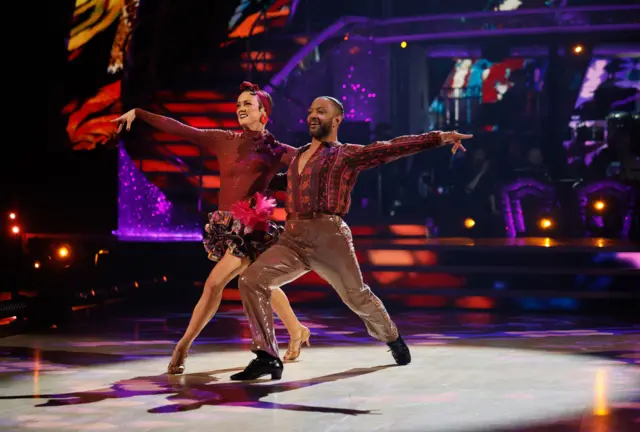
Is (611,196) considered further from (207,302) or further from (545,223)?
(207,302)

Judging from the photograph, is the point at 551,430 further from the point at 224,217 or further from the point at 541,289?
the point at 541,289

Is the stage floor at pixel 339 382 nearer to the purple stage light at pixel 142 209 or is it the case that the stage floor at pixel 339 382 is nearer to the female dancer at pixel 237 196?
the female dancer at pixel 237 196

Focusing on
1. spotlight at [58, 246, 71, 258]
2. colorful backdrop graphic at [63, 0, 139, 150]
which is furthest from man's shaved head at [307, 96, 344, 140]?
colorful backdrop graphic at [63, 0, 139, 150]

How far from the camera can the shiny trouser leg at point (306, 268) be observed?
20.1ft

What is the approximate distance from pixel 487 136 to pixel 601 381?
11851 mm

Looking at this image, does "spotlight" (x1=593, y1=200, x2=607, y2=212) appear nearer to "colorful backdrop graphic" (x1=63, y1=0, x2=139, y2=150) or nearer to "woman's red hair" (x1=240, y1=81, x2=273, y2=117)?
"colorful backdrop graphic" (x1=63, y1=0, x2=139, y2=150)

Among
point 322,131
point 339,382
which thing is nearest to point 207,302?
point 339,382

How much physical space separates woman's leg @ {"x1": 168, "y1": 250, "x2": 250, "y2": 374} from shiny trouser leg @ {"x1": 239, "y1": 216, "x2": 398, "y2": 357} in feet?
0.77

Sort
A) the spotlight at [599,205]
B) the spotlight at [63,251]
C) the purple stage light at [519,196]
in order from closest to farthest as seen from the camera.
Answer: the spotlight at [63,251] → the spotlight at [599,205] → the purple stage light at [519,196]

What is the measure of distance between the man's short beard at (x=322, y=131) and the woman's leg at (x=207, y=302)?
82 cm

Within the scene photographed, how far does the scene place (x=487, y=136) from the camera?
17531 millimetres

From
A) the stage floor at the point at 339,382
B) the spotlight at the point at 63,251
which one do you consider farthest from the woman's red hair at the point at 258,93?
the spotlight at the point at 63,251

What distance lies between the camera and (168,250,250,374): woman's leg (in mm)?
6344

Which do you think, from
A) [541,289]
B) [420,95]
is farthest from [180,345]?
[420,95]
